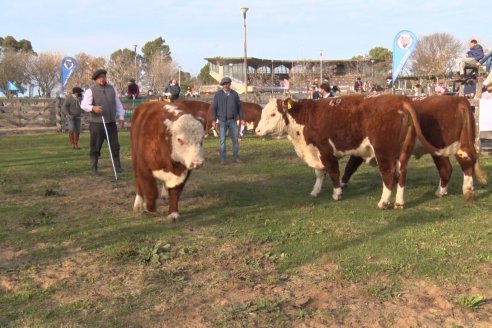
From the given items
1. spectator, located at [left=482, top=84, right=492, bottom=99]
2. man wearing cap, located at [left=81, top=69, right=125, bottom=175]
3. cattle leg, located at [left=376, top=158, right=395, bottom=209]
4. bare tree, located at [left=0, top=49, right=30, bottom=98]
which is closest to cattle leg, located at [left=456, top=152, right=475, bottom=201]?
cattle leg, located at [left=376, top=158, right=395, bottom=209]

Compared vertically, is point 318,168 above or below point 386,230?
above

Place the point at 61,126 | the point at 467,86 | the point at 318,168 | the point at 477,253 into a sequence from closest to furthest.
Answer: the point at 477,253, the point at 318,168, the point at 467,86, the point at 61,126

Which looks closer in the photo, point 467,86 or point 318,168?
point 318,168

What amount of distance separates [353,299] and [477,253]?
5.76ft

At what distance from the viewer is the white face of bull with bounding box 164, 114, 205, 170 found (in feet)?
20.2

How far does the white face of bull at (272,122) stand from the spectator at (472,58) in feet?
37.5

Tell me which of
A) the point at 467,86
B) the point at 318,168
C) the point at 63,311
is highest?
the point at 467,86

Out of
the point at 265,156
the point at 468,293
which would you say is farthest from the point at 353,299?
the point at 265,156

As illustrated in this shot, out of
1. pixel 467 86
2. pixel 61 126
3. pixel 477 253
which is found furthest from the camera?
pixel 61 126

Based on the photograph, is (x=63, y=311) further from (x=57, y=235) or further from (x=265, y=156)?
(x=265, y=156)

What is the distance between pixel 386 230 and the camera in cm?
609

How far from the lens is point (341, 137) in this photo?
762 cm

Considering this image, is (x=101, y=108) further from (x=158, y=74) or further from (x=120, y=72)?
(x=158, y=74)

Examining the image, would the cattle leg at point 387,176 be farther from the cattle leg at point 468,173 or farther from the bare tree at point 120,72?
the bare tree at point 120,72
